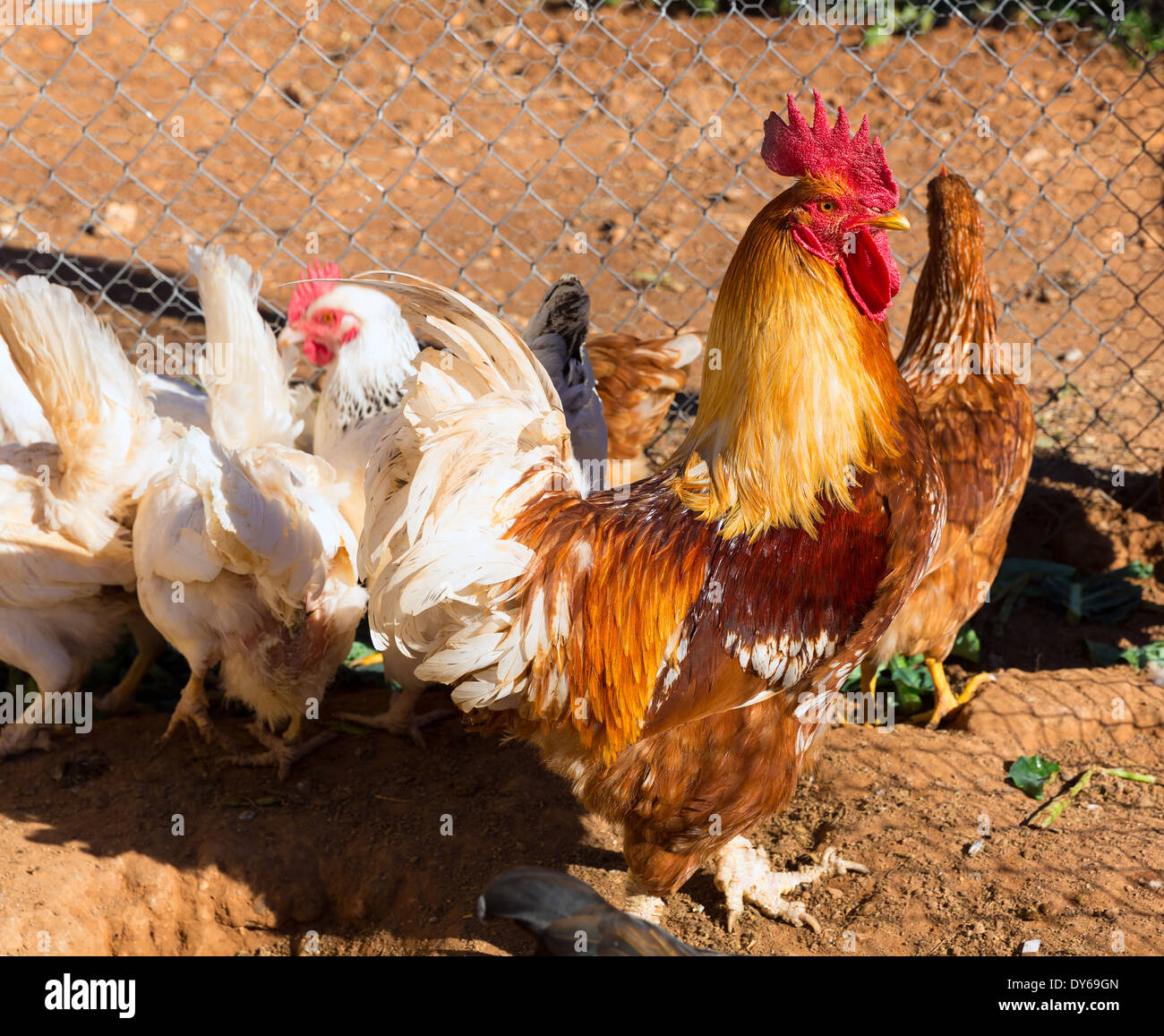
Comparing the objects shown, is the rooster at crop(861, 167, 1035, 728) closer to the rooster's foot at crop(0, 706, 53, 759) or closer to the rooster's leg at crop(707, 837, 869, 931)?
the rooster's leg at crop(707, 837, 869, 931)

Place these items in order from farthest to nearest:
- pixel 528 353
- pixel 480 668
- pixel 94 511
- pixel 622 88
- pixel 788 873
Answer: pixel 622 88 → pixel 94 511 → pixel 788 873 → pixel 528 353 → pixel 480 668

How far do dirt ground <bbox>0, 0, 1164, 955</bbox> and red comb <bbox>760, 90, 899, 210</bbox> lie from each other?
193cm

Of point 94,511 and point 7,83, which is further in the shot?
point 7,83

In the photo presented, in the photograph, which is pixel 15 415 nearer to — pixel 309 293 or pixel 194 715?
pixel 309 293

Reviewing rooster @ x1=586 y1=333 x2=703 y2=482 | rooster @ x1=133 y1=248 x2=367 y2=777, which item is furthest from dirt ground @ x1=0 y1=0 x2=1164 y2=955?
rooster @ x1=586 y1=333 x2=703 y2=482

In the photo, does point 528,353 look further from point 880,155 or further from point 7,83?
point 7,83

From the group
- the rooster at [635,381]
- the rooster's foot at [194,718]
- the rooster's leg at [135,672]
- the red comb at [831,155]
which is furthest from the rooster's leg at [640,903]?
the rooster's leg at [135,672]

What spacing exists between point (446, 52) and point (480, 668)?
701 cm

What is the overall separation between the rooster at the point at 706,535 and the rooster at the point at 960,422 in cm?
93

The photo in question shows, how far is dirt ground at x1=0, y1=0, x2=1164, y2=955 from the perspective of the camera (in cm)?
306

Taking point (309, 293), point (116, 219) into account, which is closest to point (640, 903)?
point (309, 293)

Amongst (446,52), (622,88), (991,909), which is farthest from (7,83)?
(991,909)

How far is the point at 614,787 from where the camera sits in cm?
273

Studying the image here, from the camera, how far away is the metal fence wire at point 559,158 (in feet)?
18.6
